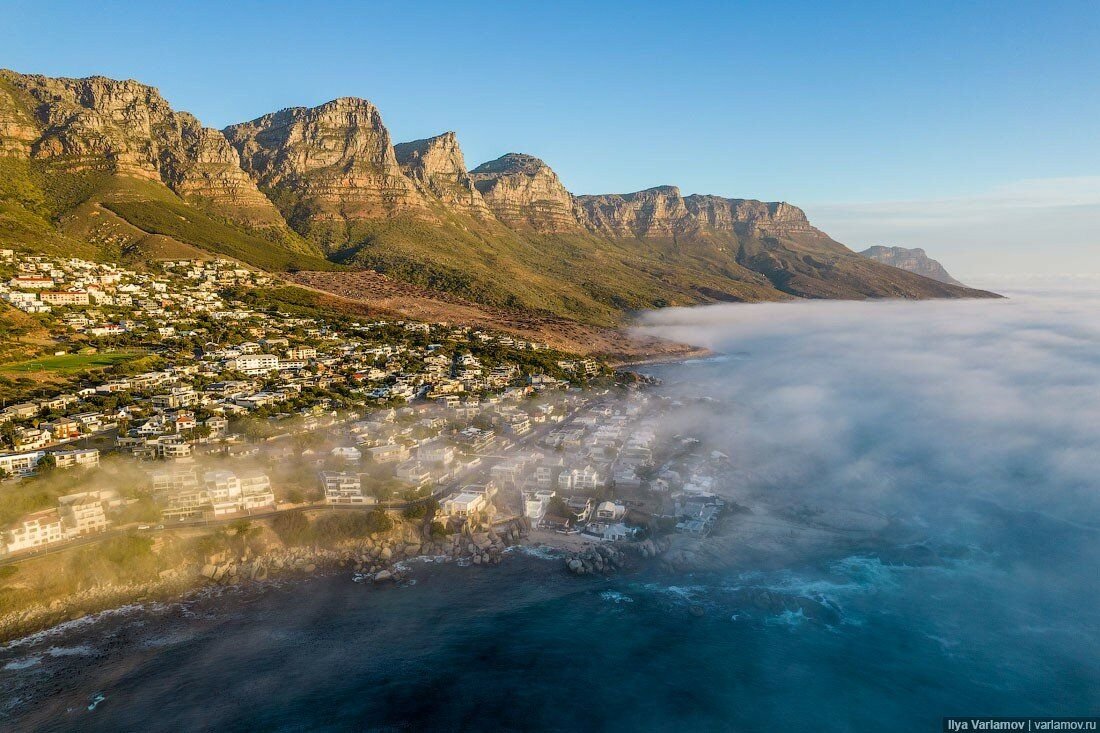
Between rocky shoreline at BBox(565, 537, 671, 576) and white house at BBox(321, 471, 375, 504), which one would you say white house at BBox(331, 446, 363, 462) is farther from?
rocky shoreline at BBox(565, 537, 671, 576)

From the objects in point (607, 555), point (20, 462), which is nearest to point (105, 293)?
point (20, 462)

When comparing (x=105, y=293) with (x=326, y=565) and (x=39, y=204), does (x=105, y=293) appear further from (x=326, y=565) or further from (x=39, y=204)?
(x=326, y=565)

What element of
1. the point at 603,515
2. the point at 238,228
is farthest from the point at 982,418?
the point at 238,228

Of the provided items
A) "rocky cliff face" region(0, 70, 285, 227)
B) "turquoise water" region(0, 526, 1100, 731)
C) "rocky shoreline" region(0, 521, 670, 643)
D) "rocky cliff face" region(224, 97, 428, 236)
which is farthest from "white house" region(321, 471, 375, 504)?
"rocky cliff face" region(224, 97, 428, 236)

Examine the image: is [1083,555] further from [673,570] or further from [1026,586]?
[673,570]

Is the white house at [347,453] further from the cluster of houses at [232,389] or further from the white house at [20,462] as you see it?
the white house at [20,462]

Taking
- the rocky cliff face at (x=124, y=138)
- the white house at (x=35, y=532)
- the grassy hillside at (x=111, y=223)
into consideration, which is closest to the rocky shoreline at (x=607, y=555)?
the white house at (x=35, y=532)
